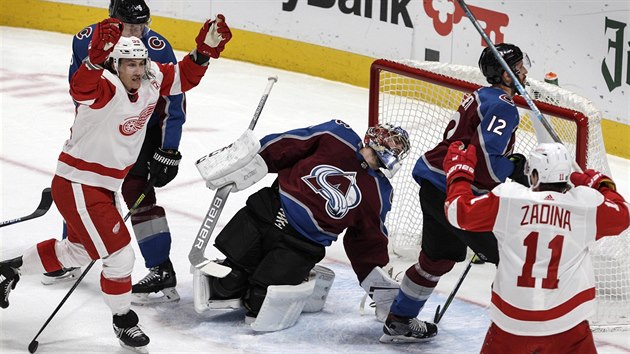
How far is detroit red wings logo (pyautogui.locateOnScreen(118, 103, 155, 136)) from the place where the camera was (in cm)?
421

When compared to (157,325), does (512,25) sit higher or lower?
higher

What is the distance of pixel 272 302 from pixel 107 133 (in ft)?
2.84

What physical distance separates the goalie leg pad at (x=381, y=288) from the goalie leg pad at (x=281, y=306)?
0.71ft

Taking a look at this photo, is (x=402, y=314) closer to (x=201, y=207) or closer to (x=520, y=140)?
(x=520, y=140)

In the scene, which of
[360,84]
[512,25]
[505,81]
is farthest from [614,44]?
[505,81]

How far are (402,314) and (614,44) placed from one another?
109 inches

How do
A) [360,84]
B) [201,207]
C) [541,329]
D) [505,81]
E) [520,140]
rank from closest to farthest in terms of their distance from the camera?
[541,329]
[505,81]
[520,140]
[201,207]
[360,84]

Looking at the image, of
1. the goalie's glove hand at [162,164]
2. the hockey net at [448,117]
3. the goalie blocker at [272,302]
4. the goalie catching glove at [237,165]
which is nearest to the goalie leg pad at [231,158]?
the goalie catching glove at [237,165]

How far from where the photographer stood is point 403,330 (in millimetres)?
4520

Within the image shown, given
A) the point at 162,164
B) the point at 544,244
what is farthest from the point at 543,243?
the point at 162,164

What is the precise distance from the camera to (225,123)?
24.2ft

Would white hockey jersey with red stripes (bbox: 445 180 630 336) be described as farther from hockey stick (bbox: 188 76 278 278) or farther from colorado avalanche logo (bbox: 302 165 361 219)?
hockey stick (bbox: 188 76 278 278)

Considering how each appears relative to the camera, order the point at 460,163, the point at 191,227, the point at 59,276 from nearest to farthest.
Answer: the point at 460,163 → the point at 59,276 → the point at 191,227

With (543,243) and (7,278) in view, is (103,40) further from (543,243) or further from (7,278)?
(543,243)
